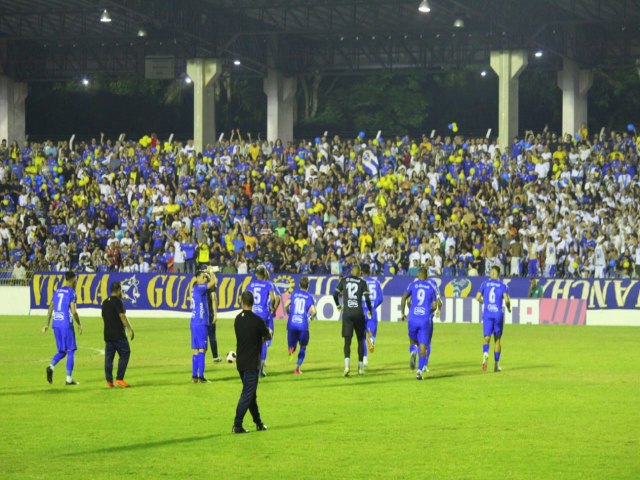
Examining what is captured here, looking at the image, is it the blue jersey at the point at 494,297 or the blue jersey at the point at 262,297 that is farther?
the blue jersey at the point at 494,297

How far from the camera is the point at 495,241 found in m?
43.4

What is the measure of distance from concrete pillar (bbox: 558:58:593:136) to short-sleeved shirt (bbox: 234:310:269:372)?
42.4 metres

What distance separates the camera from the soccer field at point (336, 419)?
13.9 meters

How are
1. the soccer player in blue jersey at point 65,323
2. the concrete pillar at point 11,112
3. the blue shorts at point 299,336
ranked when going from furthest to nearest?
the concrete pillar at point 11,112 → the blue shorts at point 299,336 → the soccer player in blue jersey at point 65,323

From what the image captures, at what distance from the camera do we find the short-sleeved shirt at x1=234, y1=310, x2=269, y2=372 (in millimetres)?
15586

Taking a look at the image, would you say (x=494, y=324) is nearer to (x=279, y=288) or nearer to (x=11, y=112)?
(x=279, y=288)

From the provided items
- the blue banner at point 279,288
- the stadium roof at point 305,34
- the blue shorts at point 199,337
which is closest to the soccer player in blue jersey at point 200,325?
the blue shorts at point 199,337

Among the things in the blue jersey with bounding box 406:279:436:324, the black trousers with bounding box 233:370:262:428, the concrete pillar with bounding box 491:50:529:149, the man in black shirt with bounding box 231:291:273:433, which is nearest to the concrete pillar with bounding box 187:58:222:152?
the concrete pillar with bounding box 491:50:529:149

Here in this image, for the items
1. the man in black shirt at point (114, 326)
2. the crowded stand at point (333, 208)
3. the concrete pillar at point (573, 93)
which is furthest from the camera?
the concrete pillar at point (573, 93)

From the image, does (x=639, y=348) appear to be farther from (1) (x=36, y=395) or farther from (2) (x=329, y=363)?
(1) (x=36, y=395)

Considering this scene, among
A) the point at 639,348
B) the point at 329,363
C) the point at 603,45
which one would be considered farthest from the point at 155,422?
the point at 603,45

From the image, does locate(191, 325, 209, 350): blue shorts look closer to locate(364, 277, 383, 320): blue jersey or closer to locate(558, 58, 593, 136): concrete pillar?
locate(364, 277, 383, 320): blue jersey

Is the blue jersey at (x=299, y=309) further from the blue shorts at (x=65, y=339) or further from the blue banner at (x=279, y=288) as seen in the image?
the blue banner at (x=279, y=288)

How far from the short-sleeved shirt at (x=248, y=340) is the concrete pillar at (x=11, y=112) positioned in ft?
161
